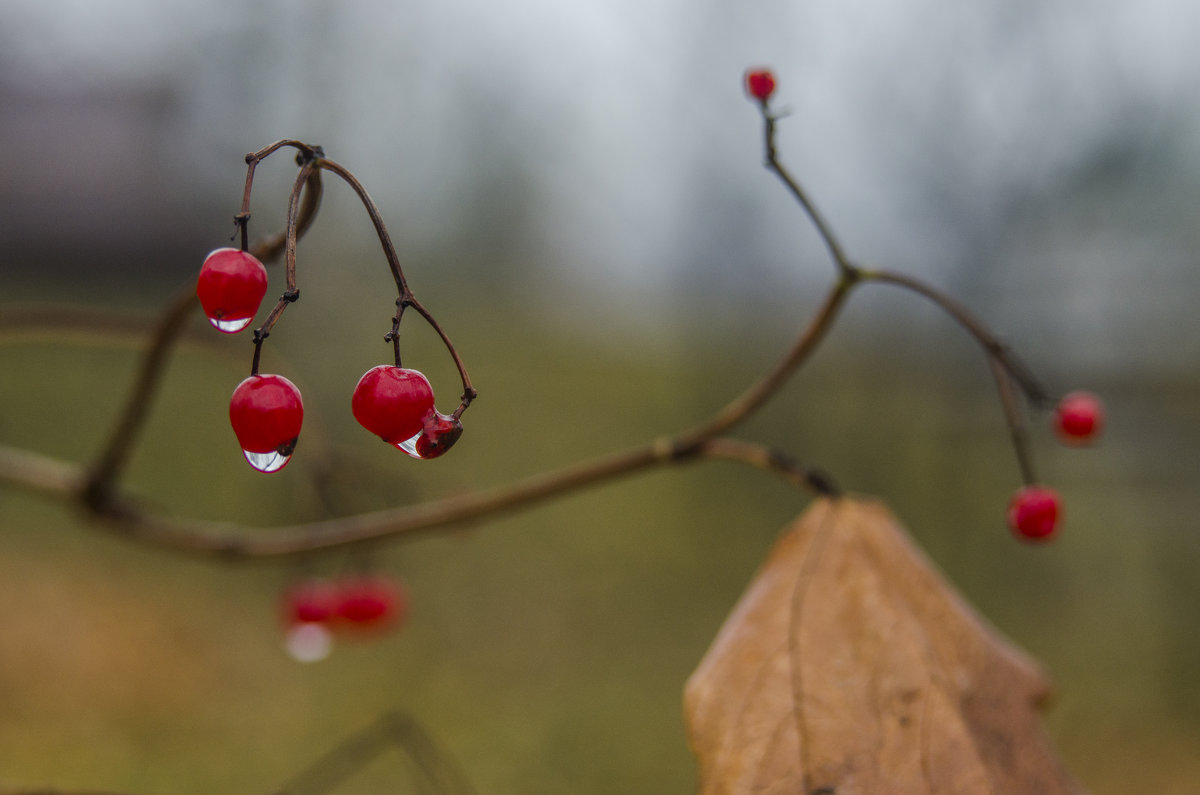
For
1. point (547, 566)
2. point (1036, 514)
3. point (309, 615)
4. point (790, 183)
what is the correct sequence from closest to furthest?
point (790, 183)
point (1036, 514)
point (309, 615)
point (547, 566)

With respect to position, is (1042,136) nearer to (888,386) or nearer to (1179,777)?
(888,386)

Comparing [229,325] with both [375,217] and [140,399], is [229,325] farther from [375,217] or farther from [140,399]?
[140,399]

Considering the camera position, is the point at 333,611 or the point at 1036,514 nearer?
the point at 1036,514

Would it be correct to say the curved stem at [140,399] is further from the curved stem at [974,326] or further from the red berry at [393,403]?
the curved stem at [974,326]

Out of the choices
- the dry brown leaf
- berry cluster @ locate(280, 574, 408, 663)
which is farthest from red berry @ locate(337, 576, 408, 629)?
the dry brown leaf

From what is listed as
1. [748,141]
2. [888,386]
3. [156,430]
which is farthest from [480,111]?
[888,386]

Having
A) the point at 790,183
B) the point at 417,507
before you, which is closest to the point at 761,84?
the point at 790,183

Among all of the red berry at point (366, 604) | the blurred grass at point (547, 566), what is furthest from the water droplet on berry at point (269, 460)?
the blurred grass at point (547, 566)
